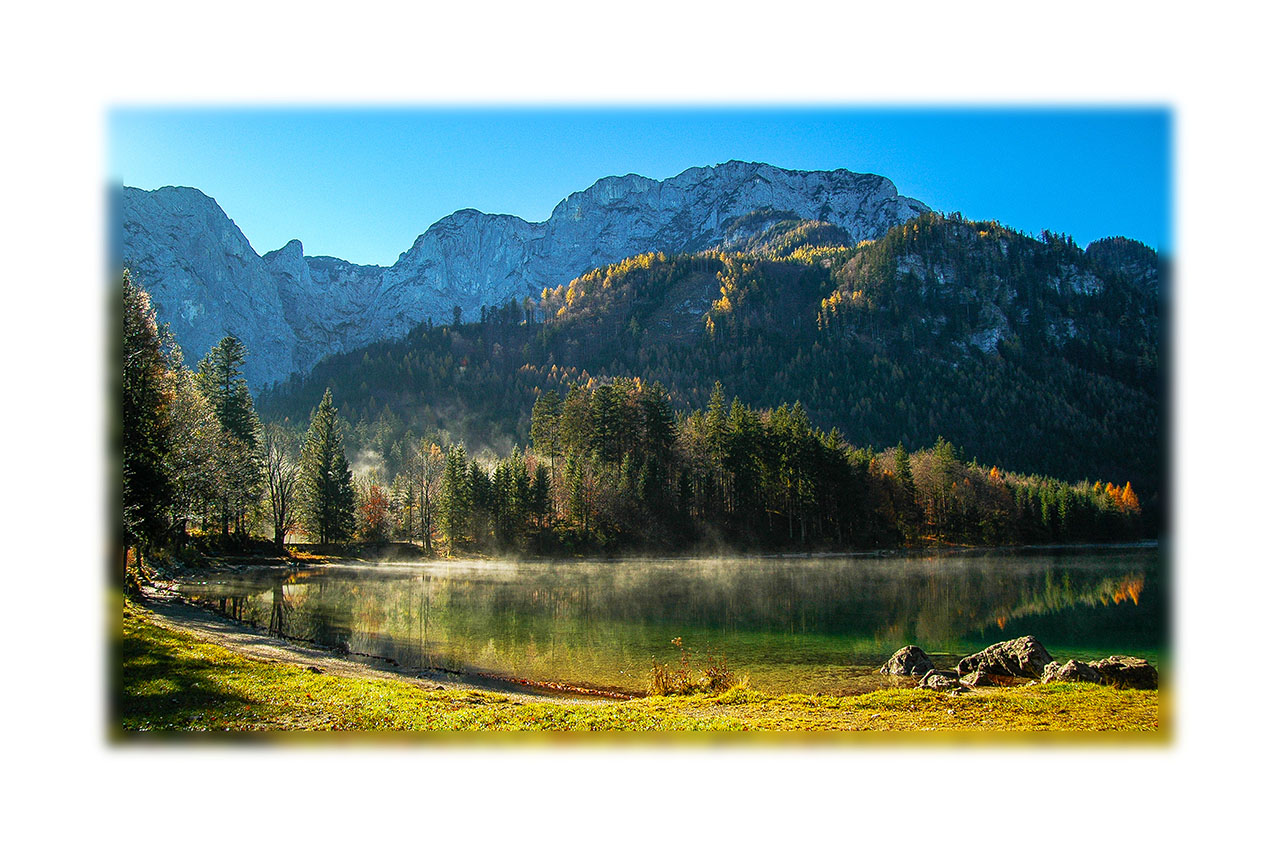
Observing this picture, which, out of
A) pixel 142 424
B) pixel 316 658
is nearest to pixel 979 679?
pixel 316 658

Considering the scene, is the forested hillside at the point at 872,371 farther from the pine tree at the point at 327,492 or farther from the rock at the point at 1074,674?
the rock at the point at 1074,674

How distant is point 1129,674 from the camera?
11.6 metres

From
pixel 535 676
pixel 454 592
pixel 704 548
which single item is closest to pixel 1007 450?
pixel 704 548

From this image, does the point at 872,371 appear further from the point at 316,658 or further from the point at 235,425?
the point at 316,658

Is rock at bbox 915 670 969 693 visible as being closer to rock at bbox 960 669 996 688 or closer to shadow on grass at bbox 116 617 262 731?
rock at bbox 960 669 996 688

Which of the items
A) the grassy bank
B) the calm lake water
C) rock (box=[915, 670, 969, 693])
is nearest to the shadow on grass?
the grassy bank

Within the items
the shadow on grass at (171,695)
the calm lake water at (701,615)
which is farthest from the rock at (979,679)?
the shadow on grass at (171,695)

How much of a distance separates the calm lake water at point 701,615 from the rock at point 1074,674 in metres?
1.76

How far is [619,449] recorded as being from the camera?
6294 centimetres

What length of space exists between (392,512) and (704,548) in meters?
30.3

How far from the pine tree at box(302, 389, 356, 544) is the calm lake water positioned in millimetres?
13202

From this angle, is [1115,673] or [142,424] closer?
[1115,673]

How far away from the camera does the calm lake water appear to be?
16062 mm

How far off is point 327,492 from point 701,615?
141 ft
